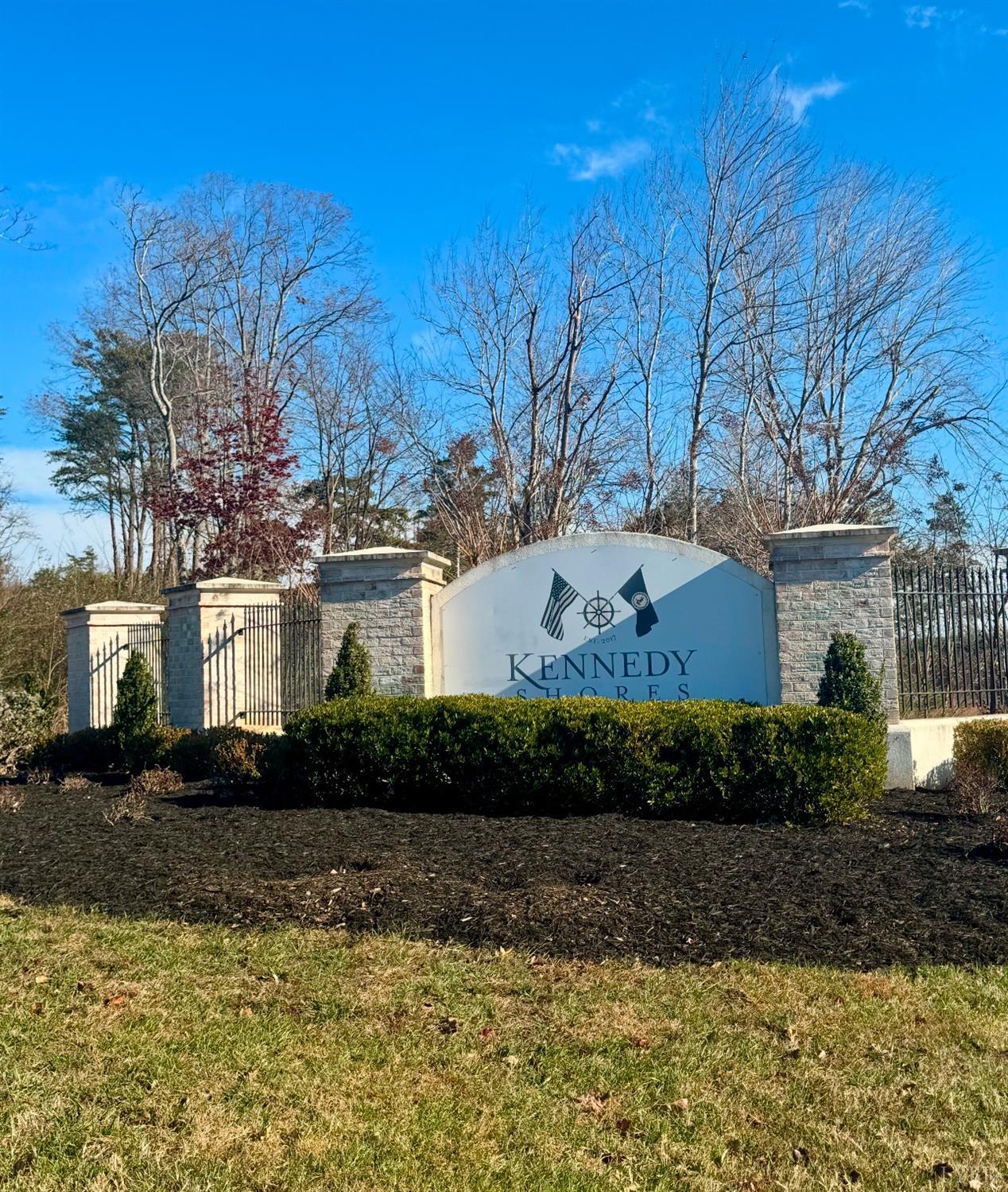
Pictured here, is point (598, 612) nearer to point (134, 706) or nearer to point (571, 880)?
point (571, 880)

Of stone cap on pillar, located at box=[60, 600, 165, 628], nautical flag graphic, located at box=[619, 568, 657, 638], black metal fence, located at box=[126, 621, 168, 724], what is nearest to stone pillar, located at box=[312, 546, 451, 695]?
nautical flag graphic, located at box=[619, 568, 657, 638]

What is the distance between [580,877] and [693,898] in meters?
0.78

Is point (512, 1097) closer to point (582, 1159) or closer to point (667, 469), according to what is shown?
point (582, 1159)

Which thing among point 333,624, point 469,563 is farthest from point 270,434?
point 333,624

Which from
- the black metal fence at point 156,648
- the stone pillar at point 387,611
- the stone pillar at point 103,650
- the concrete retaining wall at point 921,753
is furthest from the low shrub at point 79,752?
the concrete retaining wall at point 921,753

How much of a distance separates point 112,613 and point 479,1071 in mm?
13807

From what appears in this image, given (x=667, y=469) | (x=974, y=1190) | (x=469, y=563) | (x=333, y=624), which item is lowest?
(x=974, y=1190)

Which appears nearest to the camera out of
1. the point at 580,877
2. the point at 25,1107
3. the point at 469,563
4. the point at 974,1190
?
the point at 974,1190

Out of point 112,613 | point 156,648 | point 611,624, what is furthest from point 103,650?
point 611,624

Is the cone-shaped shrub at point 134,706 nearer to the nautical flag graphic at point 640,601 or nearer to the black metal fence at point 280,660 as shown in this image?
the black metal fence at point 280,660

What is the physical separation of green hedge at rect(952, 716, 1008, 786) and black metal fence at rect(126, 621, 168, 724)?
11.1 m

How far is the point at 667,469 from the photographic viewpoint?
23078 mm

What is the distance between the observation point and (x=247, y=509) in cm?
2098

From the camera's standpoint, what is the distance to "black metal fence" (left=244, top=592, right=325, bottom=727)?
14.1 m
